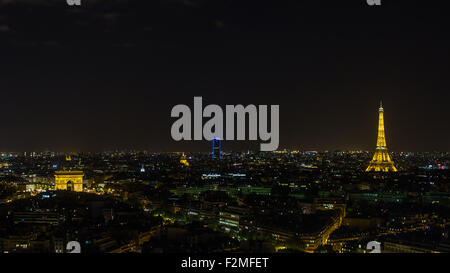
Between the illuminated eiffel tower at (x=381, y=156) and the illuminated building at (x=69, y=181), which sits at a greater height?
the illuminated eiffel tower at (x=381, y=156)

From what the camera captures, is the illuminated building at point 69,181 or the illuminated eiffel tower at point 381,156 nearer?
the illuminated building at point 69,181

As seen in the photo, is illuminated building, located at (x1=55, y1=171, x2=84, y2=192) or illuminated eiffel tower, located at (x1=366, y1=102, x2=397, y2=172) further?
illuminated eiffel tower, located at (x1=366, y1=102, x2=397, y2=172)

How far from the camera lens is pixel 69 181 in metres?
25.9

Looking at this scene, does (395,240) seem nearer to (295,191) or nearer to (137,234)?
(137,234)

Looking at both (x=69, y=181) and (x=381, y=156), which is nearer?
(x=69, y=181)

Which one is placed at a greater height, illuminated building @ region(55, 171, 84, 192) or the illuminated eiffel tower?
the illuminated eiffel tower

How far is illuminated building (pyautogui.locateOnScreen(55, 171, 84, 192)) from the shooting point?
25.6 m

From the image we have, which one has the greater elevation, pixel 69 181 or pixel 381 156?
pixel 381 156

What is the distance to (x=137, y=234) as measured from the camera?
11.2m

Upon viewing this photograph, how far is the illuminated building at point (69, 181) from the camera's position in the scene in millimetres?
25641
